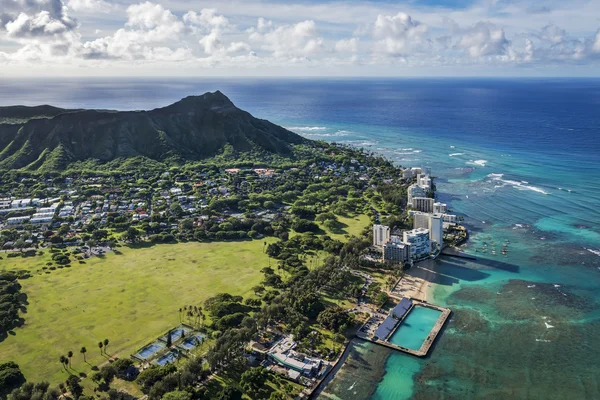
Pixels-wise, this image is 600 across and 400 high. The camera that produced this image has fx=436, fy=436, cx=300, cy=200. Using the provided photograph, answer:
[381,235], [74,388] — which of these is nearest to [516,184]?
[381,235]

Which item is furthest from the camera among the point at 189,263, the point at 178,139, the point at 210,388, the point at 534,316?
the point at 178,139

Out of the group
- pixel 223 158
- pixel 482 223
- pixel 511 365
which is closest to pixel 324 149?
pixel 223 158

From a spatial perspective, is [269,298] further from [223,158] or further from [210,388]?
[223,158]

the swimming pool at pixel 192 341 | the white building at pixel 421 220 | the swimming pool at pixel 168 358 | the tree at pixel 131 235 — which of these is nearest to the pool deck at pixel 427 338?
the swimming pool at pixel 192 341

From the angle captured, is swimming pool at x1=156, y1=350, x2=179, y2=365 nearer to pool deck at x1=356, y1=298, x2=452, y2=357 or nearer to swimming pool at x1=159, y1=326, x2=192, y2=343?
swimming pool at x1=159, y1=326, x2=192, y2=343

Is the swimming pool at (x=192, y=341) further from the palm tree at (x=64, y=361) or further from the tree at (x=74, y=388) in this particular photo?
the palm tree at (x=64, y=361)
